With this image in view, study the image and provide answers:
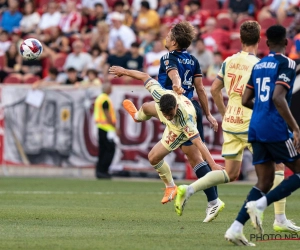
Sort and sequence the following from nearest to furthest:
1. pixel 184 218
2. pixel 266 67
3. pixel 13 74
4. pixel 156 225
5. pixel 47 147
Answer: pixel 266 67 → pixel 156 225 → pixel 184 218 → pixel 47 147 → pixel 13 74

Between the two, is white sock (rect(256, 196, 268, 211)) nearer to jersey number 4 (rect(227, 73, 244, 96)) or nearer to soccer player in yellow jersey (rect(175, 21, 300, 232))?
soccer player in yellow jersey (rect(175, 21, 300, 232))

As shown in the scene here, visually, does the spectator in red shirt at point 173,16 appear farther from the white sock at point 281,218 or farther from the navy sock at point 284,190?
the navy sock at point 284,190

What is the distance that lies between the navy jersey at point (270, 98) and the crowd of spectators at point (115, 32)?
40.9 feet

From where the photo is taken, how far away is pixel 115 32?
82.2ft

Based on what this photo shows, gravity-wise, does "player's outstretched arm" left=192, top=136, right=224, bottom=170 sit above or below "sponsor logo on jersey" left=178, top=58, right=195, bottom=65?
below

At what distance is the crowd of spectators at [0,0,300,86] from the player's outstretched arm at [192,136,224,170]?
34.1ft

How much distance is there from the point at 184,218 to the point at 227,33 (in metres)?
12.9

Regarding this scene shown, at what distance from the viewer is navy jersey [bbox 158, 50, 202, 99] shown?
11.5m

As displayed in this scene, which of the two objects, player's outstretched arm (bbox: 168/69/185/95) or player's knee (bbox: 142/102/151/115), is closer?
player's outstretched arm (bbox: 168/69/185/95)

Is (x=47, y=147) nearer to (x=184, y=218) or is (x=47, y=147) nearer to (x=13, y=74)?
(x=13, y=74)

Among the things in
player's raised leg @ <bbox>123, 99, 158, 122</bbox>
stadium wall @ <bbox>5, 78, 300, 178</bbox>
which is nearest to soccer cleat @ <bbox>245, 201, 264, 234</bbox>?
player's raised leg @ <bbox>123, 99, 158, 122</bbox>

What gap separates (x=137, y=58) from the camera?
23.0 meters

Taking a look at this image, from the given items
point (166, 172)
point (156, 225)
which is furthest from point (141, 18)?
point (156, 225)

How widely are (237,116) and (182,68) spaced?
1420 millimetres
